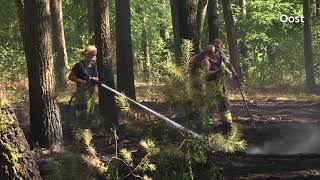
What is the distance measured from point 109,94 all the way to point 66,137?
163 cm

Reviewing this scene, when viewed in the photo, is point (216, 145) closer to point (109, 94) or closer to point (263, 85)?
point (109, 94)

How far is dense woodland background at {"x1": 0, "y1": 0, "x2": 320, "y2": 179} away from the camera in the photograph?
634cm

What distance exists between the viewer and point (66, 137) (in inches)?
446

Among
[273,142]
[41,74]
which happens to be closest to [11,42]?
[41,74]

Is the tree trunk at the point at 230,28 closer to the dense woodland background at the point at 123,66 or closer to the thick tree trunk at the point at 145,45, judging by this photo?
the dense woodland background at the point at 123,66

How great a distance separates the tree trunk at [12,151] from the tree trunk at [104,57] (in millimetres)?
6826

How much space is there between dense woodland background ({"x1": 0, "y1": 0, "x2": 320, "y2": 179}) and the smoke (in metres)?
2.36

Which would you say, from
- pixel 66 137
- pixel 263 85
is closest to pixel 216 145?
pixel 66 137

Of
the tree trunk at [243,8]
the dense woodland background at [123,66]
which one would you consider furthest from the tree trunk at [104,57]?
the tree trunk at [243,8]

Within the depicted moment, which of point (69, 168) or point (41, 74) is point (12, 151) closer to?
point (69, 168)

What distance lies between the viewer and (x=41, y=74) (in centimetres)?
968

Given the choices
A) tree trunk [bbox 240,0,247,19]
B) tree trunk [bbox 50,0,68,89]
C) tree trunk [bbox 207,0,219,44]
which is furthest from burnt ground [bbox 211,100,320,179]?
tree trunk [bbox 240,0,247,19]

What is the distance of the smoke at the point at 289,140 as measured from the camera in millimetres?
10078

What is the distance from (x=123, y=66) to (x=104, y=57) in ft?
13.7
